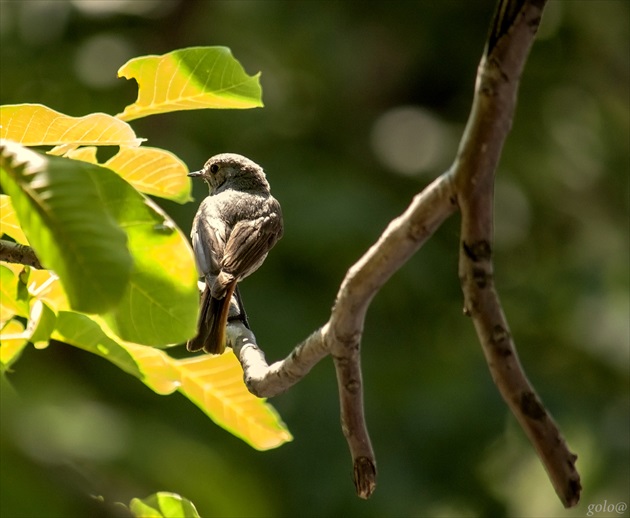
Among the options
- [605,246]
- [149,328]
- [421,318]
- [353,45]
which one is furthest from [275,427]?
[353,45]

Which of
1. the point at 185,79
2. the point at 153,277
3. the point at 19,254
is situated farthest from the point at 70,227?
the point at 185,79

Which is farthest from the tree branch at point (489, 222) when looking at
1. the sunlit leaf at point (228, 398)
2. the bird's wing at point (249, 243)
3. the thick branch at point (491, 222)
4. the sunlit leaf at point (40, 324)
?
the bird's wing at point (249, 243)

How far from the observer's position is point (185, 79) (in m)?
2.12

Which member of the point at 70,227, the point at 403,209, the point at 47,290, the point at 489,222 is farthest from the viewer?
the point at 403,209

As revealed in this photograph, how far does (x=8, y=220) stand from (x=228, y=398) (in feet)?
1.98

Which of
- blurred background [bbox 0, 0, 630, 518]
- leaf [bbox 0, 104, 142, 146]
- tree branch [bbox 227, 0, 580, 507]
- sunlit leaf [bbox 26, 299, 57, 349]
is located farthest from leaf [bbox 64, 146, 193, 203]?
blurred background [bbox 0, 0, 630, 518]

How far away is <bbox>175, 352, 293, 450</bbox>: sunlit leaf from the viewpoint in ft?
7.14

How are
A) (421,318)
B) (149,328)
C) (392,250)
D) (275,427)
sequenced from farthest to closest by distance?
1. (421,318)
2. (275,427)
3. (149,328)
4. (392,250)

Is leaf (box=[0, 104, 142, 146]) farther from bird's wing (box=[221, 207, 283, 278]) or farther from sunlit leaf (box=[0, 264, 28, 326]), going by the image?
bird's wing (box=[221, 207, 283, 278])

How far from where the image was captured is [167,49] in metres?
9.03

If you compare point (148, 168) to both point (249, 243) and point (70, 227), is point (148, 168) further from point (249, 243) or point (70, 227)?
point (249, 243)

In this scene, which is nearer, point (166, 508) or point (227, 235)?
point (166, 508)

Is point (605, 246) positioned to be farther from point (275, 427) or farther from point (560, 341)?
point (275, 427)

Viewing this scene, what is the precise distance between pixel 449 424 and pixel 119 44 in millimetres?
4443
